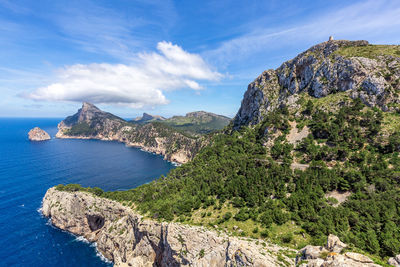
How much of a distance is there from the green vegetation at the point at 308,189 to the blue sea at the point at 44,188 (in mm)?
23588

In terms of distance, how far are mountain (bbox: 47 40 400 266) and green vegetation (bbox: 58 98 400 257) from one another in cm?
25

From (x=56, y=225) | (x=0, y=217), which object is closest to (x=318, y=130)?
(x=56, y=225)

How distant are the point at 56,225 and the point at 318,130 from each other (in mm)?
126391

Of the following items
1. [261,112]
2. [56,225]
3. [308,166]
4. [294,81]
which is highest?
[294,81]

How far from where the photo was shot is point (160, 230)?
5184 cm

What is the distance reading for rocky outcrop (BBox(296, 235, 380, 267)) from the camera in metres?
19.9

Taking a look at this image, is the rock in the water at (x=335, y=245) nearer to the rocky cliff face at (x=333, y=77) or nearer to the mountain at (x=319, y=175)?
→ the mountain at (x=319, y=175)

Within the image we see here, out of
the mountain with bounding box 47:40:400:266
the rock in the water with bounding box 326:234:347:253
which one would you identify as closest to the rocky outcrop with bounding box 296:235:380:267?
the rock in the water with bounding box 326:234:347:253

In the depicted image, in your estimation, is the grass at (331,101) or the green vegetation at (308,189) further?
the grass at (331,101)

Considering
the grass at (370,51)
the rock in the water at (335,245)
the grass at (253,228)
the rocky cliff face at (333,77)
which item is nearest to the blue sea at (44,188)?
the grass at (253,228)

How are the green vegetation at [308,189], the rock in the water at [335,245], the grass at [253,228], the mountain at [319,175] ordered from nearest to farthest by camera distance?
1. the rock in the water at [335,245]
2. the grass at [253,228]
3. the mountain at [319,175]
4. the green vegetation at [308,189]

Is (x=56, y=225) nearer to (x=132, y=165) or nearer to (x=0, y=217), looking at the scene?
(x=0, y=217)

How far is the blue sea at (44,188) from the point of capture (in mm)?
64062

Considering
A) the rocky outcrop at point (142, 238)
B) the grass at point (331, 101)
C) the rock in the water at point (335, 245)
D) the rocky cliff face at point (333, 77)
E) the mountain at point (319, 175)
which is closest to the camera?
the rock in the water at point (335, 245)
